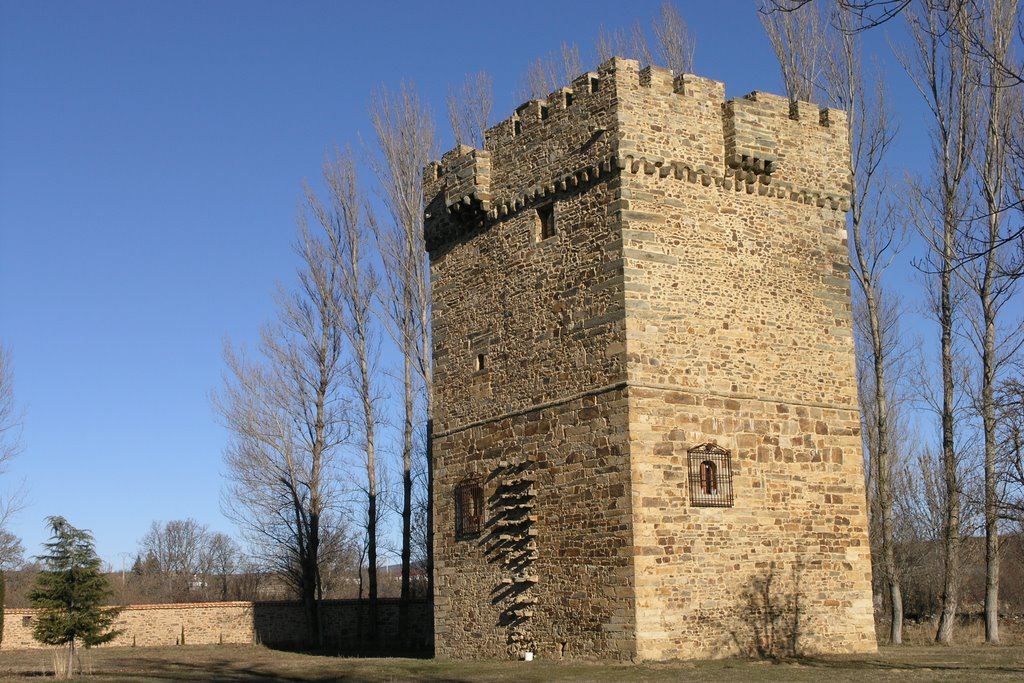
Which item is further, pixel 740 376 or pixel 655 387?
pixel 740 376

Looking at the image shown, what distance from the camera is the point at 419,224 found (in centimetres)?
2511

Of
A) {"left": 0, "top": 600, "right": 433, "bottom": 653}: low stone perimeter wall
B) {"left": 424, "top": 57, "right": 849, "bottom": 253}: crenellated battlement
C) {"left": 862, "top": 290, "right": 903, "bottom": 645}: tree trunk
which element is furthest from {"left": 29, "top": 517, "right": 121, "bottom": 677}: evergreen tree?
{"left": 862, "top": 290, "right": 903, "bottom": 645}: tree trunk

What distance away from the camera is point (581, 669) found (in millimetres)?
13109

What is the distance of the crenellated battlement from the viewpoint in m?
14.7

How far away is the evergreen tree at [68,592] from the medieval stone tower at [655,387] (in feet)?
16.0

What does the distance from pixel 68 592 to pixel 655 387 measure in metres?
8.43

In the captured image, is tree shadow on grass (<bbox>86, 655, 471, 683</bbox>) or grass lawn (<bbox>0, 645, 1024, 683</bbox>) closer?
grass lawn (<bbox>0, 645, 1024, 683</bbox>)

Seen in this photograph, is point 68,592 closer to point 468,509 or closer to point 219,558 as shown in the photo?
point 468,509

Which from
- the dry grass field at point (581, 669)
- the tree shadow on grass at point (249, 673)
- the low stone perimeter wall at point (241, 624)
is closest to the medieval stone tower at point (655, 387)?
the dry grass field at point (581, 669)

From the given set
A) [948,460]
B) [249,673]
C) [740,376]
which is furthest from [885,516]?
[249,673]

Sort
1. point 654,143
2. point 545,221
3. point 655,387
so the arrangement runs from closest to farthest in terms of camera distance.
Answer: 1. point 655,387
2. point 654,143
3. point 545,221

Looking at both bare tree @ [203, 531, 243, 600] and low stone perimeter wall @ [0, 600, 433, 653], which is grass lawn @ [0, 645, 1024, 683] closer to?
low stone perimeter wall @ [0, 600, 433, 653]

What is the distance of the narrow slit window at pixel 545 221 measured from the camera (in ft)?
51.1

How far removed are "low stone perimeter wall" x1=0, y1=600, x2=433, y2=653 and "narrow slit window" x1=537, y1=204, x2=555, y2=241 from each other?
11.4 m
